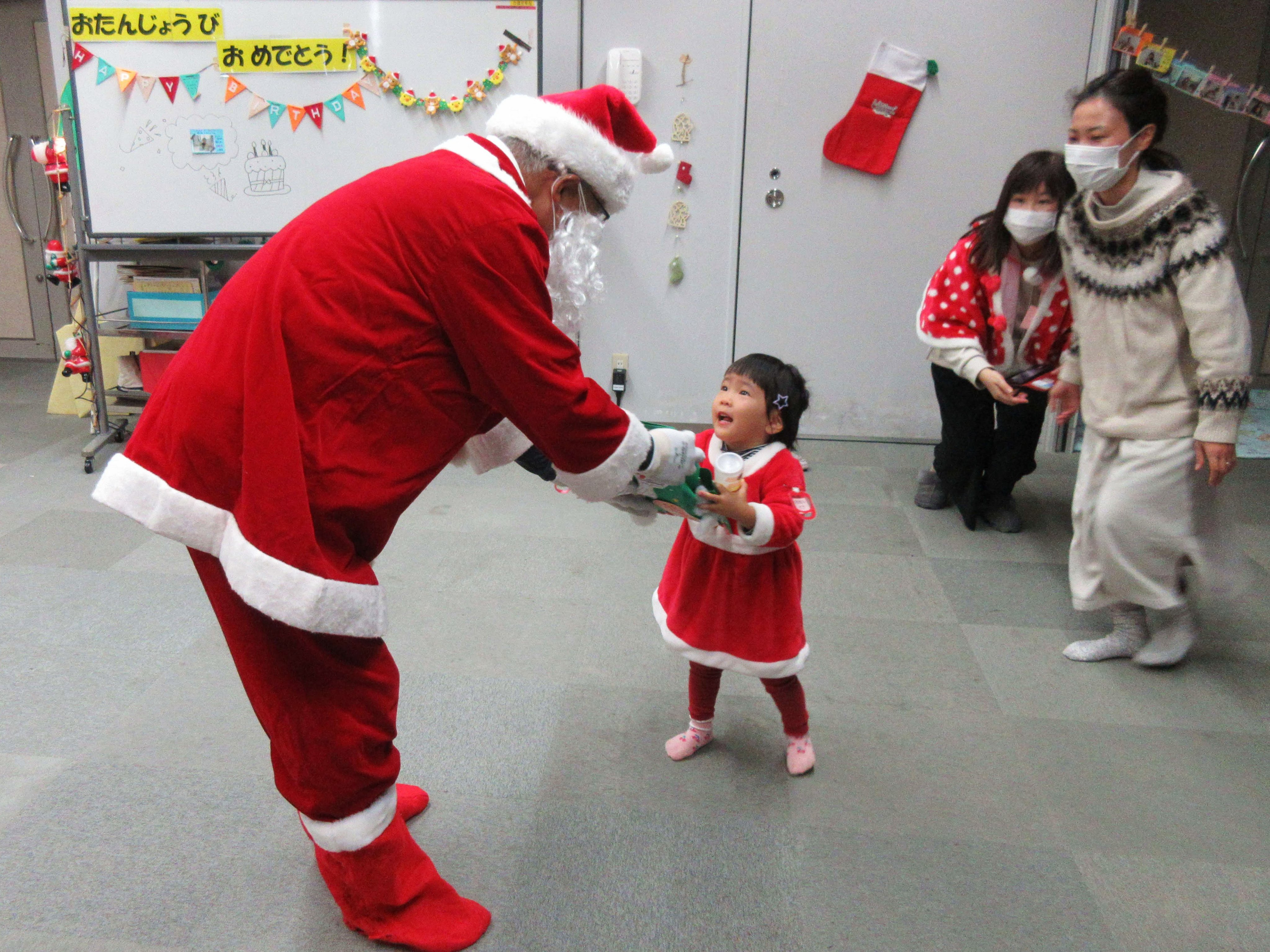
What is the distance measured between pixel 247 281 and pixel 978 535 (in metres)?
2.49

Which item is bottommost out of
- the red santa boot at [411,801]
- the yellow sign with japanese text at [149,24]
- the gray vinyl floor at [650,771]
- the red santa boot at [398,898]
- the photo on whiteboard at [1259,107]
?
the gray vinyl floor at [650,771]

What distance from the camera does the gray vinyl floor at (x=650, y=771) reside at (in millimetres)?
1493

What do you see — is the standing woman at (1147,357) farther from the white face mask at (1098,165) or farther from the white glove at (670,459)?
the white glove at (670,459)

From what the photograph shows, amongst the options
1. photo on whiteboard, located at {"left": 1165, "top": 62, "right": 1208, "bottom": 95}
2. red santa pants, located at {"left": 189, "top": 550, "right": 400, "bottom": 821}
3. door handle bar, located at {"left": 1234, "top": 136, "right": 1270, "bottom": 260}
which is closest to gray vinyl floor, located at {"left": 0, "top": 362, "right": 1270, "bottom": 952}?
red santa pants, located at {"left": 189, "top": 550, "right": 400, "bottom": 821}

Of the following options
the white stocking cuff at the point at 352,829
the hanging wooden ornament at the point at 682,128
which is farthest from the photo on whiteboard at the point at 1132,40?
the white stocking cuff at the point at 352,829

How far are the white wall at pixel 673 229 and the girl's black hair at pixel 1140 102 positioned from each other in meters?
1.87

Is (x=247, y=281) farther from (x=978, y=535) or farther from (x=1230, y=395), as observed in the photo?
(x=978, y=535)

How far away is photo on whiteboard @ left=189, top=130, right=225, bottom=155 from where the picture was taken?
11.3ft

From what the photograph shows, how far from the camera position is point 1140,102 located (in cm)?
203

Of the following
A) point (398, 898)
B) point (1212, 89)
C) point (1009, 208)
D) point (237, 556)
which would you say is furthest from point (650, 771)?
point (1212, 89)

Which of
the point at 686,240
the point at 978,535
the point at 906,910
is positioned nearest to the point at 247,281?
the point at 906,910

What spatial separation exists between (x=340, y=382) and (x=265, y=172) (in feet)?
8.99

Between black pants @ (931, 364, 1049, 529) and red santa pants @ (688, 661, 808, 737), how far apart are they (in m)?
1.52

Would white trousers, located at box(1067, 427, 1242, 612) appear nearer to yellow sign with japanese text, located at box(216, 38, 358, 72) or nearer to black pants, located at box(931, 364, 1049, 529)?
black pants, located at box(931, 364, 1049, 529)
